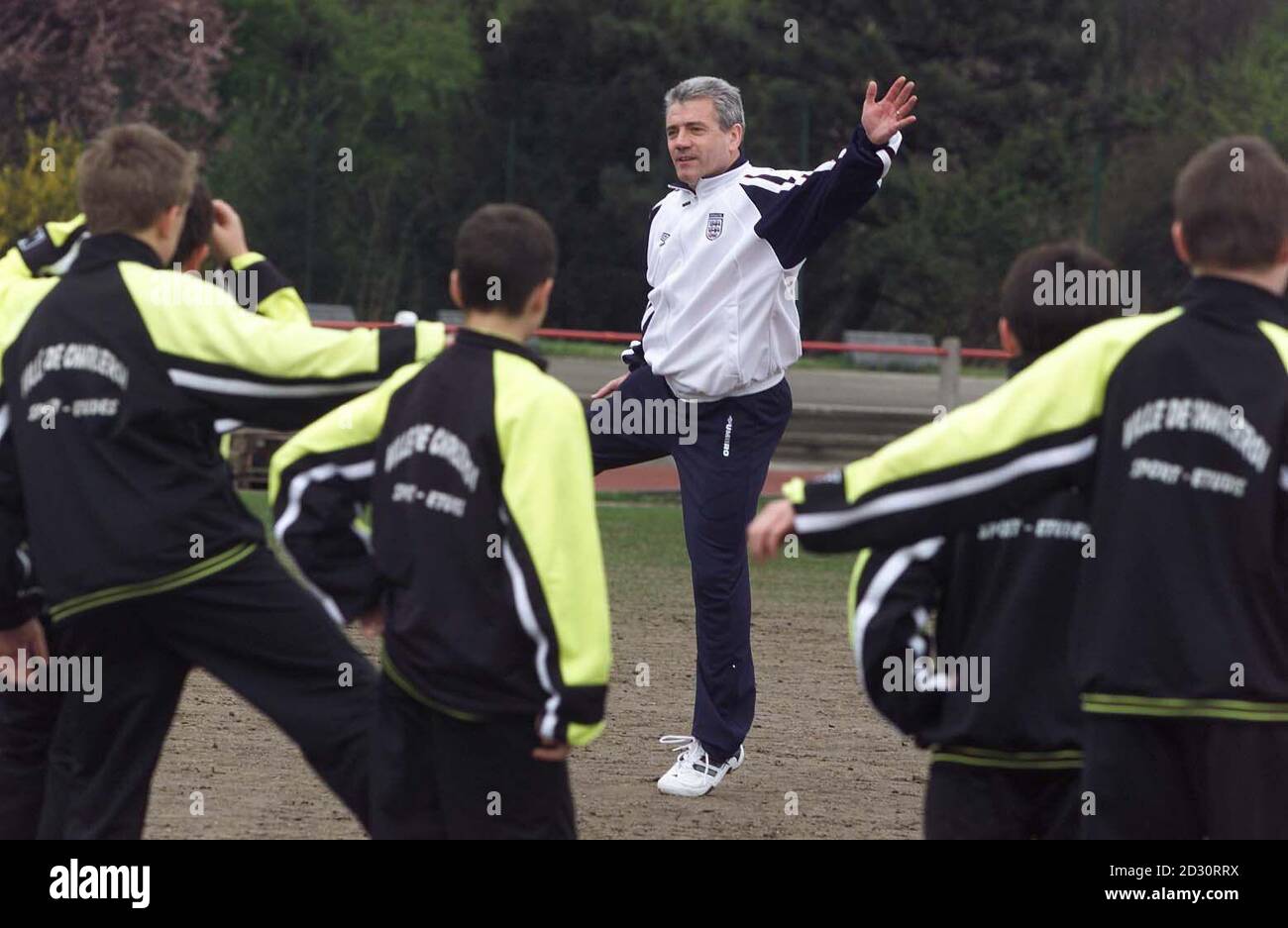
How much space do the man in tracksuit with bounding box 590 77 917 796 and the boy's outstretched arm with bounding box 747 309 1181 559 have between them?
2.77 m

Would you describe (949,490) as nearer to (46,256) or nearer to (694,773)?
(46,256)

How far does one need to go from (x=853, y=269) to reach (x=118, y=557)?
26.7 meters

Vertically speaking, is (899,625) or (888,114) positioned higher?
(888,114)

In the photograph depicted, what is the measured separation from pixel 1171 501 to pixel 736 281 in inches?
123

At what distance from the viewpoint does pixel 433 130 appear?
23.5 m

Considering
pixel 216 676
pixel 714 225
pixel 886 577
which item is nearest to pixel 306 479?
pixel 216 676

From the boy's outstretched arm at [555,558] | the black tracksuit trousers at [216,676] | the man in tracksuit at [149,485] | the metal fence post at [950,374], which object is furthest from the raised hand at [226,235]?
the metal fence post at [950,374]

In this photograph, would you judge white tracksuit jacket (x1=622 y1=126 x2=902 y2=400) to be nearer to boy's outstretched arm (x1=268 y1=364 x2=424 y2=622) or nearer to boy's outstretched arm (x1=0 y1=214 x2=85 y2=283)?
boy's outstretched arm (x1=0 y1=214 x2=85 y2=283)

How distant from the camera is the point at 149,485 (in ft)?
13.9

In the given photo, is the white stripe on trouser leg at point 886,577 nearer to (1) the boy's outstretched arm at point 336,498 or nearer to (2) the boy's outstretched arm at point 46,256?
(1) the boy's outstretched arm at point 336,498

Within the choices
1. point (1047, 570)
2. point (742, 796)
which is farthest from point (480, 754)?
point (742, 796)

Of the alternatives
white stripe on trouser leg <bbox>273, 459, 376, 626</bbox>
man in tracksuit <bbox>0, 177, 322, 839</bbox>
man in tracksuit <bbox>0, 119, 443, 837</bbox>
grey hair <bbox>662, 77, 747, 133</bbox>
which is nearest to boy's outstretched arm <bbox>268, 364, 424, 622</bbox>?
white stripe on trouser leg <bbox>273, 459, 376, 626</bbox>

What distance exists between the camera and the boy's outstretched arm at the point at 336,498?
4039mm

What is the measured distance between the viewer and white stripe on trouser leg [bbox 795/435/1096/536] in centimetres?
358
